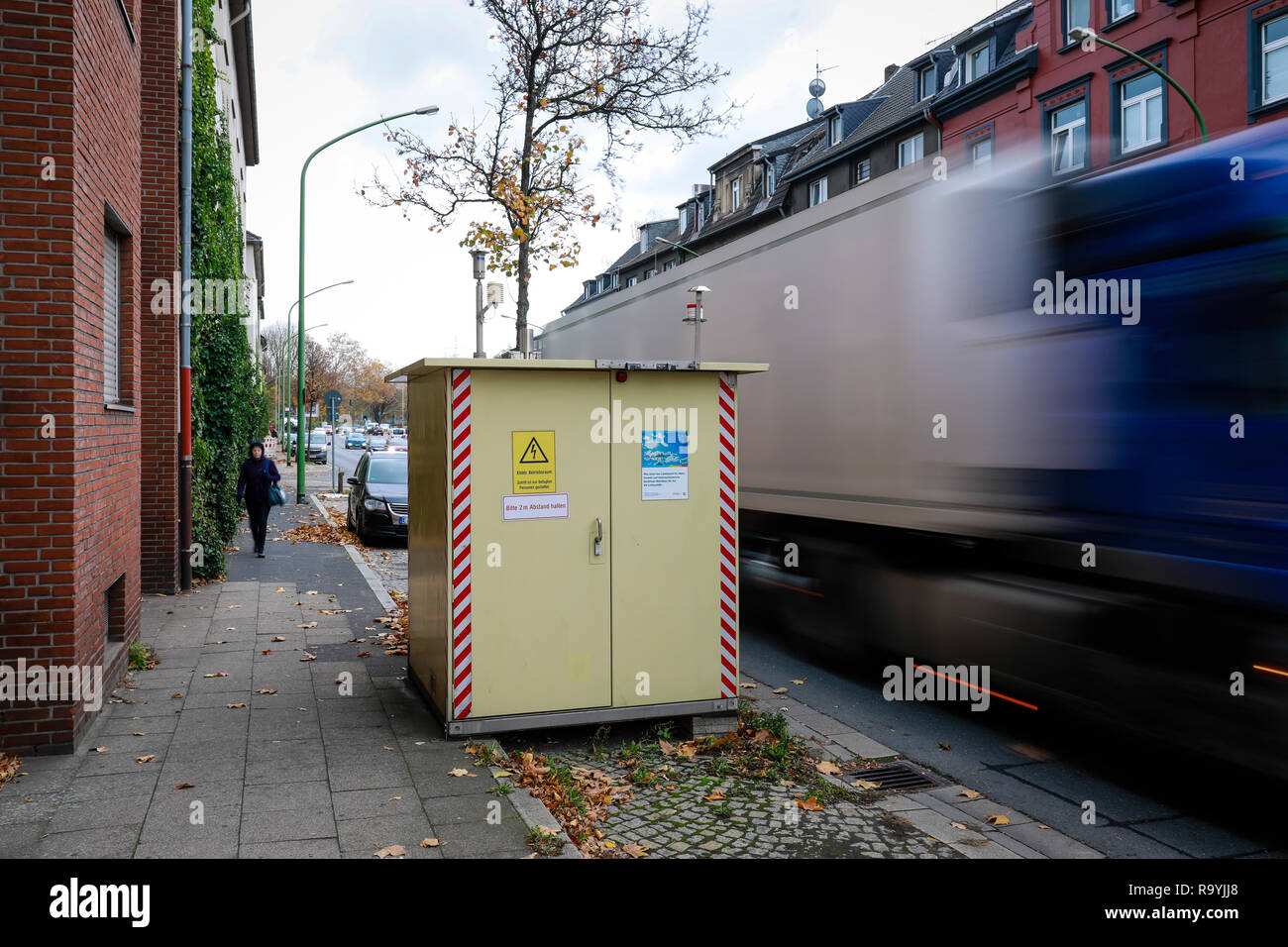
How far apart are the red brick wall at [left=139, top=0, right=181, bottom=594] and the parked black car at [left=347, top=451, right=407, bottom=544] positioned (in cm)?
574

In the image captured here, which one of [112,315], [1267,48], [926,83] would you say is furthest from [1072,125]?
[112,315]

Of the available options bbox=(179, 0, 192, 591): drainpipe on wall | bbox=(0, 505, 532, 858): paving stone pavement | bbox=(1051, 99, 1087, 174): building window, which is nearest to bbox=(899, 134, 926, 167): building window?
bbox=(1051, 99, 1087, 174): building window

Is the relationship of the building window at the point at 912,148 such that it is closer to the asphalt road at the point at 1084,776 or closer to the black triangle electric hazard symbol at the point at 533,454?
the asphalt road at the point at 1084,776

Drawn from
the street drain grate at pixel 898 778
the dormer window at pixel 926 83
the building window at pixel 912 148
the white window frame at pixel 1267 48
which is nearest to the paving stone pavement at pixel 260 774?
the street drain grate at pixel 898 778

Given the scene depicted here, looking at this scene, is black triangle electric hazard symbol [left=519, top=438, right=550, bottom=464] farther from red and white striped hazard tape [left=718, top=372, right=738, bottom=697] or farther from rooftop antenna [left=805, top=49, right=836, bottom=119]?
rooftop antenna [left=805, top=49, right=836, bottom=119]

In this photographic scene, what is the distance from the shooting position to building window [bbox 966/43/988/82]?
1204 inches

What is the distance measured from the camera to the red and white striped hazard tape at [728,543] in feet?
21.0

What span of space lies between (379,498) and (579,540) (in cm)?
1243

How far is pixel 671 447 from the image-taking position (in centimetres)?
630

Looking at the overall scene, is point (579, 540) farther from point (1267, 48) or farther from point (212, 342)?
point (1267, 48)

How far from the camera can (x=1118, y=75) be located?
2452cm

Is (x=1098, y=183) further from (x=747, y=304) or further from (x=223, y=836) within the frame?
(x=223, y=836)

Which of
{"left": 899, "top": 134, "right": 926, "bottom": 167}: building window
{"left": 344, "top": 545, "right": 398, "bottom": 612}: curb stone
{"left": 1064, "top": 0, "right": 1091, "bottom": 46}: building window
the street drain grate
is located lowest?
the street drain grate

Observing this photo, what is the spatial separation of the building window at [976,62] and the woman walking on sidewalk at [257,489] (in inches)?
956
